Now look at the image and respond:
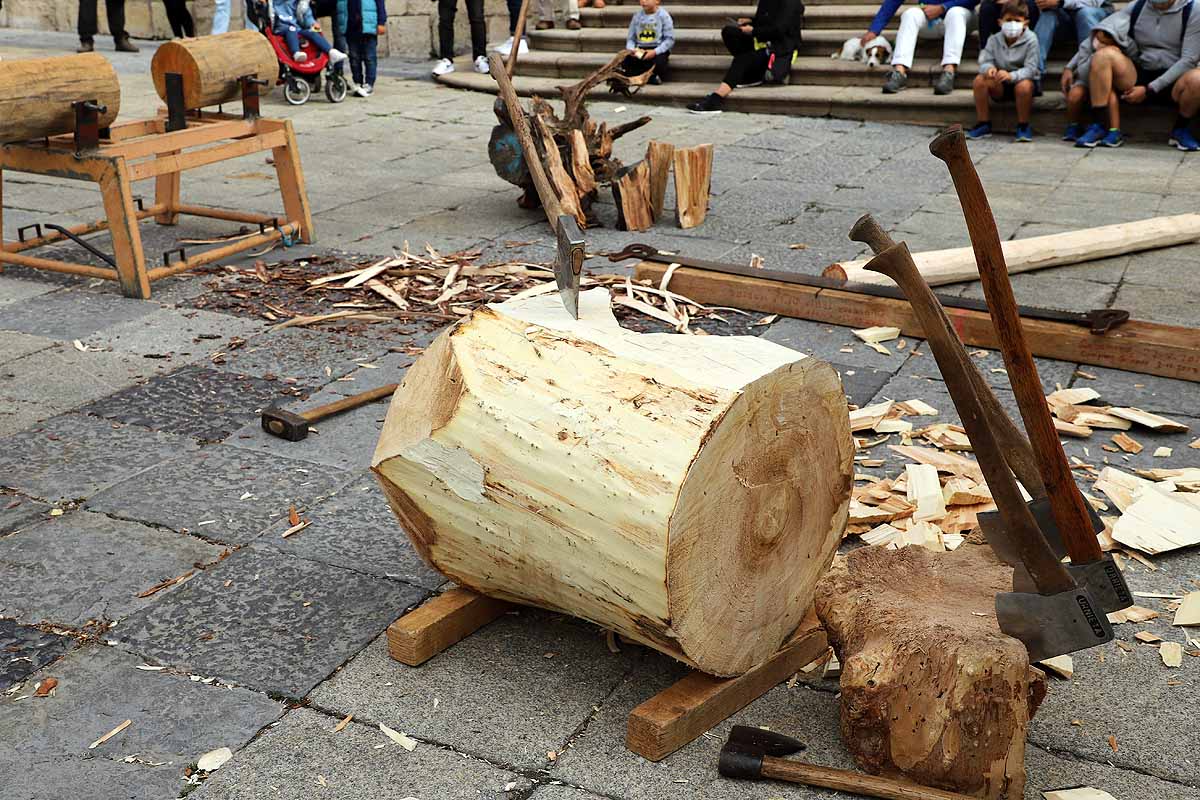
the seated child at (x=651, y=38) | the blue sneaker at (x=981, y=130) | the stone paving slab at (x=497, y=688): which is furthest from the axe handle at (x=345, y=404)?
the seated child at (x=651, y=38)

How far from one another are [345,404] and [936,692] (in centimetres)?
274

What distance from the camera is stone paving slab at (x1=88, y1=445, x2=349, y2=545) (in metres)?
3.65

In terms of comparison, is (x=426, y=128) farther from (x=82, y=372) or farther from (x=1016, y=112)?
(x=82, y=372)

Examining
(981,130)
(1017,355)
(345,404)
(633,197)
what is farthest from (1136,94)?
(1017,355)

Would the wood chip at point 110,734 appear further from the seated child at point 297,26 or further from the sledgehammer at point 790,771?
the seated child at point 297,26

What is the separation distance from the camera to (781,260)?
6602mm

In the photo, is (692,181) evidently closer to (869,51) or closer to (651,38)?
(651,38)

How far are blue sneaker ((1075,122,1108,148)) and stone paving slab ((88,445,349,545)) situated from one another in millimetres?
8371

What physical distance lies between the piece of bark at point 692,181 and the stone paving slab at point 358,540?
3946 millimetres

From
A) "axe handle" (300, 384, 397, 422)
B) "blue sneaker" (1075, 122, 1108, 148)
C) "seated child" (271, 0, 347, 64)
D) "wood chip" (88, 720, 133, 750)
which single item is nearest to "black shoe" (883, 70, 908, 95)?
"blue sneaker" (1075, 122, 1108, 148)

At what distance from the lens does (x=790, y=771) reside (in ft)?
8.10

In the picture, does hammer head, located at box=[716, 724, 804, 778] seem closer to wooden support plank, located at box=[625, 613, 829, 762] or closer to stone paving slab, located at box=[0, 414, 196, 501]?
wooden support plank, located at box=[625, 613, 829, 762]

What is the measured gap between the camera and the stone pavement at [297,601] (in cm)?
256

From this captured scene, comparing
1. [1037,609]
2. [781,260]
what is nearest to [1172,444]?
[1037,609]
